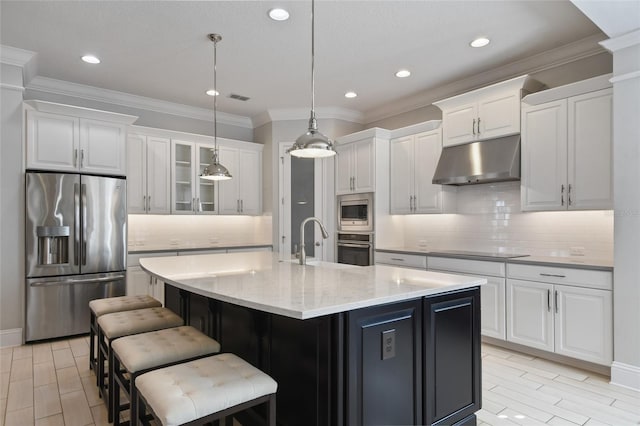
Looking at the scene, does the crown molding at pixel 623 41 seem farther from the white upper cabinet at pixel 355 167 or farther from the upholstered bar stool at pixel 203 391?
the upholstered bar stool at pixel 203 391

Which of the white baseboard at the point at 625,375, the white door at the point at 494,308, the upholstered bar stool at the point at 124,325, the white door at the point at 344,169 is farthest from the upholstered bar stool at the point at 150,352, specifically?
the white door at the point at 344,169

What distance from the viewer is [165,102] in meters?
5.32

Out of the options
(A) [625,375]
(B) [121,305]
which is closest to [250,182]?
(B) [121,305]

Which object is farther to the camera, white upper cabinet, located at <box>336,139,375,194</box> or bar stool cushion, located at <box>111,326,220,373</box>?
white upper cabinet, located at <box>336,139,375,194</box>

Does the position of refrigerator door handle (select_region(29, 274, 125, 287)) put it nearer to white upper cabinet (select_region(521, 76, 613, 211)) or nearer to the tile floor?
the tile floor

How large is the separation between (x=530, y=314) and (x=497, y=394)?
39.0 inches

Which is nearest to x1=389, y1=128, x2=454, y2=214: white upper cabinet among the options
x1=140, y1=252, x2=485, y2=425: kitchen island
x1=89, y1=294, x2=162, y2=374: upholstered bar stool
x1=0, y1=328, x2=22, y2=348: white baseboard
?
x1=140, y1=252, x2=485, y2=425: kitchen island

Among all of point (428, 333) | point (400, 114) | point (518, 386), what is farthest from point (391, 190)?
point (428, 333)

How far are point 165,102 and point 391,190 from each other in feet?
11.1

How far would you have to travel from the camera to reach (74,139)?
4.14 meters

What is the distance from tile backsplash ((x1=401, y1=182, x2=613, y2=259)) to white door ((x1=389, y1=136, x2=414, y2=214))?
36cm

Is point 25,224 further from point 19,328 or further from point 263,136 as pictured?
point 263,136

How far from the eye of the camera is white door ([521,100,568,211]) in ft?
11.2

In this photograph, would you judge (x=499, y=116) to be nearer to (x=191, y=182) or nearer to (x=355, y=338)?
(x=355, y=338)
